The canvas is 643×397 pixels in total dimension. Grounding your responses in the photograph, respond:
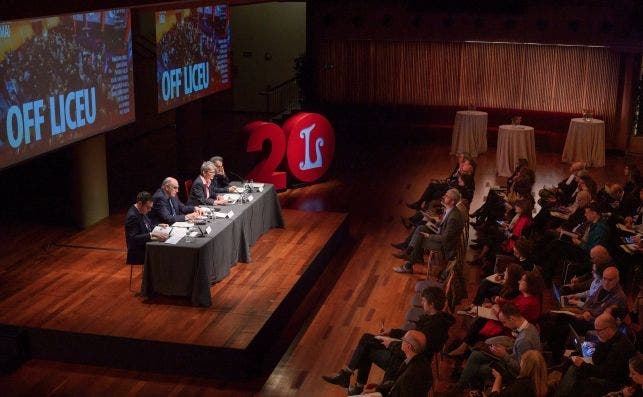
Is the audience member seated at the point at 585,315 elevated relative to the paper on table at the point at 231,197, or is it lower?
Result: lower

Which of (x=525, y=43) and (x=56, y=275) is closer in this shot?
(x=56, y=275)

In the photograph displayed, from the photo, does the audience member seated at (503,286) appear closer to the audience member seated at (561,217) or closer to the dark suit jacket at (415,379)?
the audience member seated at (561,217)

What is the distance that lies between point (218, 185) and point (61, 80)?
2.65 m

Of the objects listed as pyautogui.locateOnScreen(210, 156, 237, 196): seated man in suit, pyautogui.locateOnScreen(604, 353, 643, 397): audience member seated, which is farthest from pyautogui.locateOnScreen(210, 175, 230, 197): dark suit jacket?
pyautogui.locateOnScreen(604, 353, 643, 397): audience member seated

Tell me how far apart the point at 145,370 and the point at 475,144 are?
1044 cm

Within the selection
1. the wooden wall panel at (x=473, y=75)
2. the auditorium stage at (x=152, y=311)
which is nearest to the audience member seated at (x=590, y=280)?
the auditorium stage at (x=152, y=311)

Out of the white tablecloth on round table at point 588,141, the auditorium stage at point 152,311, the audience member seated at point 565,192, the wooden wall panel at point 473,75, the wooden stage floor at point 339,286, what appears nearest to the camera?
the wooden stage floor at point 339,286

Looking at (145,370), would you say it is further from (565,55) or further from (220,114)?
(220,114)

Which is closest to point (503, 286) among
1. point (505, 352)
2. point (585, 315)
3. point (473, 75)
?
point (585, 315)

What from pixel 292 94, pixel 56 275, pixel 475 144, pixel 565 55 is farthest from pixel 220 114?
pixel 56 275

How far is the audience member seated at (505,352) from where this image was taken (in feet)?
19.8

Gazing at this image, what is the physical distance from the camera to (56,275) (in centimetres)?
885

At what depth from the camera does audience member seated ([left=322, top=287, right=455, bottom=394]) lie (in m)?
6.25

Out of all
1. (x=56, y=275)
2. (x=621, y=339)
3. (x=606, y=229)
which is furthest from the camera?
(x=56, y=275)
